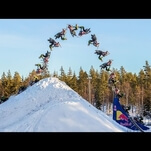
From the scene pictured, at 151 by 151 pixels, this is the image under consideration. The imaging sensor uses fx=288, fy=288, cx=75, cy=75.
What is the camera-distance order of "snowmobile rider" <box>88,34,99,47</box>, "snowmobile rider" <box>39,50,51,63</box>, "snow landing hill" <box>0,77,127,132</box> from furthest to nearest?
"snowmobile rider" <box>39,50,51,63</box>
"snowmobile rider" <box>88,34,99,47</box>
"snow landing hill" <box>0,77,127,132</box>

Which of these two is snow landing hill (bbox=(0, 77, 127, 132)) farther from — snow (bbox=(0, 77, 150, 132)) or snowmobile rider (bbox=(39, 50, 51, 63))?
snowmobile rider (bbox=(39, 50, 51, 63))

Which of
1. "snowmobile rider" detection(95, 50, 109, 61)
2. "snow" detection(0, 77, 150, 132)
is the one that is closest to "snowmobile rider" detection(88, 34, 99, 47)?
"snowmobile rider" detection(95, 50, 109, 61)

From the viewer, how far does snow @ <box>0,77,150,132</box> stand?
6.22 meters

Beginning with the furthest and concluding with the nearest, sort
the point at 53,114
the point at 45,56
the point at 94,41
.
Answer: the point at 45,56 → the point at 94,41 → the point at 53,114

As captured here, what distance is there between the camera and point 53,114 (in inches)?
272

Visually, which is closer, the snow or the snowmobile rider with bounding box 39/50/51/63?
the snow

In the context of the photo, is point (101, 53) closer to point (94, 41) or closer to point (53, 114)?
point (94, 41)

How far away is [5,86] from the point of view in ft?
133

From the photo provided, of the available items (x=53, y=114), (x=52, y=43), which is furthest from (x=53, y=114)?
(x=52, y=43)

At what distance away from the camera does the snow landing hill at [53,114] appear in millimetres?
6219
